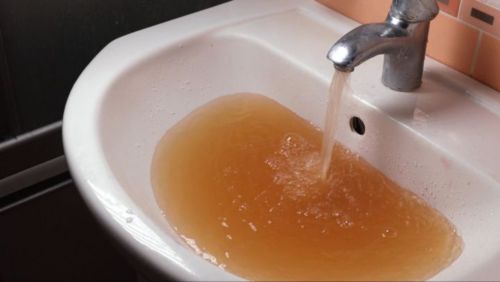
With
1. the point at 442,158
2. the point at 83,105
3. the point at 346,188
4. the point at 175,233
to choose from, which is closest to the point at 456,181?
the point at 442,158

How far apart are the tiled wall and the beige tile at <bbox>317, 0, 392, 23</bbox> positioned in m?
0.02

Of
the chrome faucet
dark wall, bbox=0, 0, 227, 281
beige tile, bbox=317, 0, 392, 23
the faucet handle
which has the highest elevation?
the faucet handle

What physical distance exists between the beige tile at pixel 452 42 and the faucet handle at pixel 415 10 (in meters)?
0.07

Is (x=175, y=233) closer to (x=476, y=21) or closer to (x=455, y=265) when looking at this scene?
(x=455, y=265)

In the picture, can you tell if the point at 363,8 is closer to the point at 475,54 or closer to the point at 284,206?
the point at 475,54

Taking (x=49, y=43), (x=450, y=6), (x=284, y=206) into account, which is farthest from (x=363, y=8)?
(x=49, y=43)

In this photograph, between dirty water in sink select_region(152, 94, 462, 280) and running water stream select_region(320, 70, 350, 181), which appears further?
running water stream select_region(320, 70, 350, 181)

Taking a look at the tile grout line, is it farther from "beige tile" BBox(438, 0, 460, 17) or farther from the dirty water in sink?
the dirty water in sink

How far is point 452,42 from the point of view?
0.92 metres

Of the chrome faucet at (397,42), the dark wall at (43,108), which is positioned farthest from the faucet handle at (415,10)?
the dark wall at (43,108)

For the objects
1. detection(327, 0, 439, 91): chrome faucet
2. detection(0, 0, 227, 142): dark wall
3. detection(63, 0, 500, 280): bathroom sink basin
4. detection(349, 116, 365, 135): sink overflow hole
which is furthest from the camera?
detection(0, 0, 227, 142): dark wall

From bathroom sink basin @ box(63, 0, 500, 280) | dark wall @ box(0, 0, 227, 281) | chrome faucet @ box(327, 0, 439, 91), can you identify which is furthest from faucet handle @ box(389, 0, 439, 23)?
dark wall @ box(0, 0, 227, 281)

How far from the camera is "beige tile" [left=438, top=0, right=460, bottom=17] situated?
890 mm

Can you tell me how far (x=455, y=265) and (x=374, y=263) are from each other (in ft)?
0.28
